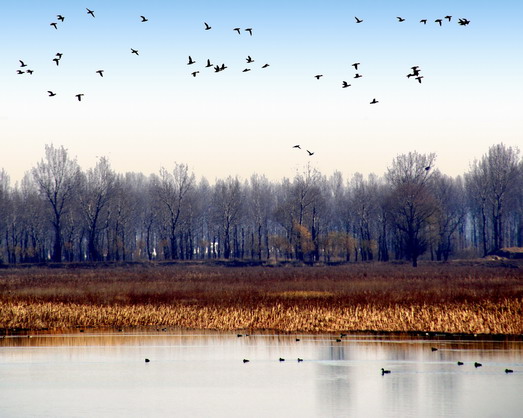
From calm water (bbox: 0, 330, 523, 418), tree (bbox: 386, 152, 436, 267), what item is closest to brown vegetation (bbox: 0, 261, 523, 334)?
calm water (bbox: 0, 330, 523, 418)

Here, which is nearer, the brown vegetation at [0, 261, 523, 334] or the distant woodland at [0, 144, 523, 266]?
the brown vegetation at [0, 261, 523, 334]

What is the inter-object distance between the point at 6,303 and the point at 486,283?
26861 millimetres

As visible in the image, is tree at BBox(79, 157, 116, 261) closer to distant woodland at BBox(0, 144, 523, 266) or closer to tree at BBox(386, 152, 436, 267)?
distant woodland at BBox(0, 144, 523, 266)

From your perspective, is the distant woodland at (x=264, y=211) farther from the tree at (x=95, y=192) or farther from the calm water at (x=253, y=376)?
the calm water at (x=253, y=376)

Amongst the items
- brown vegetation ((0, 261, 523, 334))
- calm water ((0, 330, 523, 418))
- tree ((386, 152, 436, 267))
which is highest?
tree ((386, 152, 436, 267))

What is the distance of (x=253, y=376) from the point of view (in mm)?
20375

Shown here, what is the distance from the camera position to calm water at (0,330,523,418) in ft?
55.1

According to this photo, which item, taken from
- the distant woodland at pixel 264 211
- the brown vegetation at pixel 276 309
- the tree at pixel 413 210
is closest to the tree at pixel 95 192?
the distant woodland at pixel 264 211

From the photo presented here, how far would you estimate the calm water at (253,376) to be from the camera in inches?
661

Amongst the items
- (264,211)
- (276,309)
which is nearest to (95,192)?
(264,211)

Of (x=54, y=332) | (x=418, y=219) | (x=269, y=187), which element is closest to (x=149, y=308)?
(x=54, y=332)

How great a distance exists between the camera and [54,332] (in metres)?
28.1

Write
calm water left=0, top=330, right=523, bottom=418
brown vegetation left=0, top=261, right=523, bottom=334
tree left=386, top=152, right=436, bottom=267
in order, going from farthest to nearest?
tree left=386, top=152, right=436, bottom=267 → brown vegetation left=0, top=261, right=523, bottom=334 → calm water left=0, top=330, right=523, bottom=418

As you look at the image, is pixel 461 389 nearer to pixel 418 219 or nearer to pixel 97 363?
pixel 97 363
